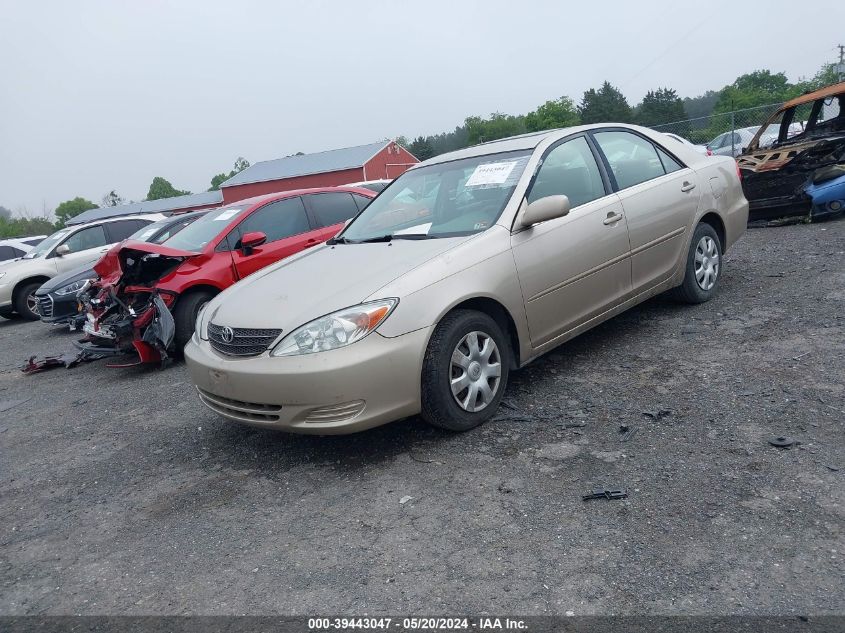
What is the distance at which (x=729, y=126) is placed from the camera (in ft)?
69.9

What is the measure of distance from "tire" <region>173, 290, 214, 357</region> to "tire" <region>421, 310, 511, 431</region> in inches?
146

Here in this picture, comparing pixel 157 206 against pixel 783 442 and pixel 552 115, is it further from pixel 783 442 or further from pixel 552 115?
pixel 783 442

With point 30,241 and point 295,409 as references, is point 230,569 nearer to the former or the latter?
point 295,409

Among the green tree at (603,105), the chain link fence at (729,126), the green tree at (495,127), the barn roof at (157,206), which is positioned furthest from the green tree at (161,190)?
the chain link fence at (729,126)

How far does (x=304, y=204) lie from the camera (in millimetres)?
7824

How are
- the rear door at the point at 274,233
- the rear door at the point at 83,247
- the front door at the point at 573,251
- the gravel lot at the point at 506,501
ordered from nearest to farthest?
1. the gravel lot at the point at 506,501
2. the front door at the point at 573,251
3. the rear door at the point at 274,233
4. the rear door at the point at 83,247

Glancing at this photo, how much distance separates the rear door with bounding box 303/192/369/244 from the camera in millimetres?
7766

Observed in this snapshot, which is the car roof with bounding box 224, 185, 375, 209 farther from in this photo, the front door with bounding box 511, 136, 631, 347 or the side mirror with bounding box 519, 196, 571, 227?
the side mirror with bounding box 519, 196, 571, 227

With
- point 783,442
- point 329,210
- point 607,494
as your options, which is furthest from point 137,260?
point 783,442

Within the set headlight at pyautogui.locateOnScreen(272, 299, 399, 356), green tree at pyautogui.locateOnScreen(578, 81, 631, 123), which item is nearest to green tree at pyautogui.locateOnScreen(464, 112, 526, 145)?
green tree at pyautogui.locateOnScreen(578, 81, 631, 123)

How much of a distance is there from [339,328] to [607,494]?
5.15 feet

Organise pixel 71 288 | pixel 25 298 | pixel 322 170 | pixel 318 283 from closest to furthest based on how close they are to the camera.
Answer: pixel 318 283, pixel 71 288, pixel 25 298, pixel 322 170

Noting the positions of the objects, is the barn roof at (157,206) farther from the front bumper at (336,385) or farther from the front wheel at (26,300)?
the front bumper at (336,385)

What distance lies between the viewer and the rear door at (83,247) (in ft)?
41.1
